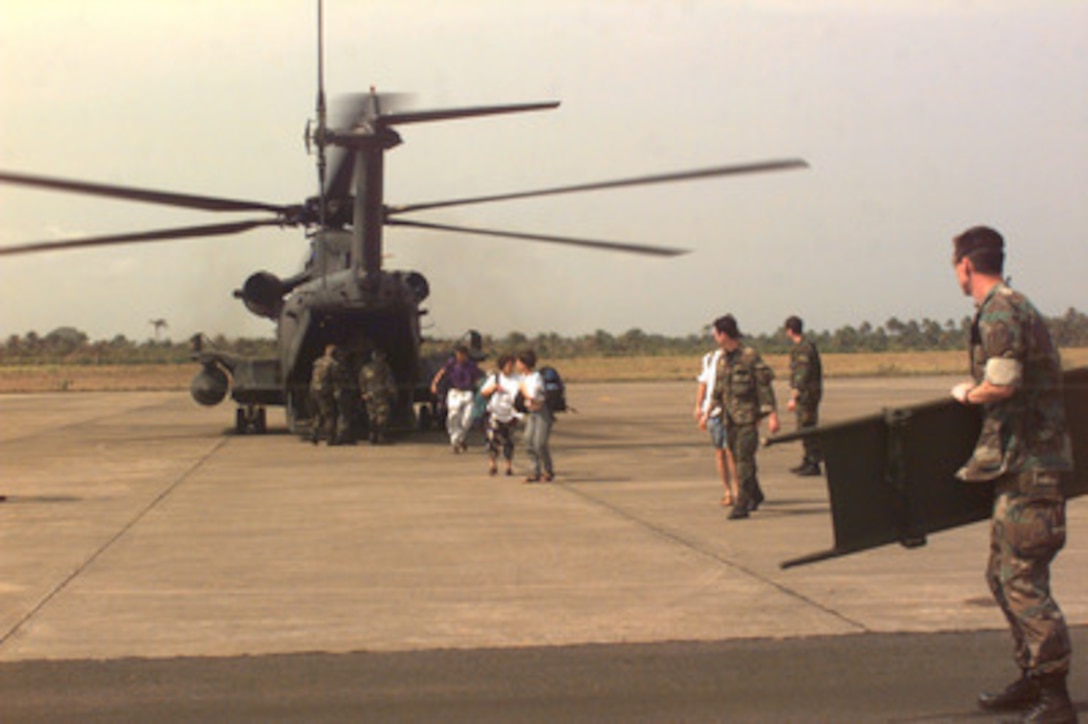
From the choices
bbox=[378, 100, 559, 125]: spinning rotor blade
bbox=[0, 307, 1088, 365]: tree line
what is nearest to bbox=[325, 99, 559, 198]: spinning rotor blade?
bbox=[378, 100, 559, 125]: spinning rotor blade

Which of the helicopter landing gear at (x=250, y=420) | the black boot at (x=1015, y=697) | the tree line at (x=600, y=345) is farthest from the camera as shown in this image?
the tree line at (x=600, y=345)

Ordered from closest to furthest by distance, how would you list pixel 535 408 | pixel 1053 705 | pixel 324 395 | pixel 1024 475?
pixel 1053 705, pixel 1024 475, pixel 535 408, pixel 324 395

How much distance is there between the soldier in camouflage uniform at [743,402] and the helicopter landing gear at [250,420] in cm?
1419

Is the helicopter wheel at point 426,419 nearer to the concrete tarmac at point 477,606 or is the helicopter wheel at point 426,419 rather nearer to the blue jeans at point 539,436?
the concrete tarmac at point 477,606

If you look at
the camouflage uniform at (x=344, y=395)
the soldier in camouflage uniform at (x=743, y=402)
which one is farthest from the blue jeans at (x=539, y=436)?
A: the camouflage uniform at (x=344, y=395)

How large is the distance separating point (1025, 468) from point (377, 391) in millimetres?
15740

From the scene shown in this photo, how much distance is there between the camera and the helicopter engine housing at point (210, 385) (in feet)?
77.8

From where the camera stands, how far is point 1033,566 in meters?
5.14

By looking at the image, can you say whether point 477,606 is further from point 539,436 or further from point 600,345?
point 600,345

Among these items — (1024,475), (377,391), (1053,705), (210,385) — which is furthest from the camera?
(210,385)

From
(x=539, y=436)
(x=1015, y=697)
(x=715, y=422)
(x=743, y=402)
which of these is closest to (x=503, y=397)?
(x=539, y=436)

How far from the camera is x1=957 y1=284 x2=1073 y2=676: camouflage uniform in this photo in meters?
5.11

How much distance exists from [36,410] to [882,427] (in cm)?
3453

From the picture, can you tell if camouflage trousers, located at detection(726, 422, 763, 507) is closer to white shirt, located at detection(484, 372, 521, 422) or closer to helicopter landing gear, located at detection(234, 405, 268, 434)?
white shirt, located at detection(484, 372, 521, 422)
